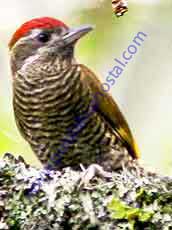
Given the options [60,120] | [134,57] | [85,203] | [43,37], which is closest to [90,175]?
[85,203]

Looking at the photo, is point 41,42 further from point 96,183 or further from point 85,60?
point 96,183

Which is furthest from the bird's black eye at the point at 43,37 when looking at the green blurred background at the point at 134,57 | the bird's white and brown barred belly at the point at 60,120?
the green blurred background at the point at 134,57

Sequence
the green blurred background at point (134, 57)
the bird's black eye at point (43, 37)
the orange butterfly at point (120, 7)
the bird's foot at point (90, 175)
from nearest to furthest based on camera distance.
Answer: the orange butterfly at point (120, 7), the bird's foot at point (90, 175), the bird's black eye at point (43, 37), the green blurred background at point (134, 57)

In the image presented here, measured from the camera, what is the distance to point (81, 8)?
341 centimetres

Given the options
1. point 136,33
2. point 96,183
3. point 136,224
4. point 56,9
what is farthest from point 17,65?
point 136,224

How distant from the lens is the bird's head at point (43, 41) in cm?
315

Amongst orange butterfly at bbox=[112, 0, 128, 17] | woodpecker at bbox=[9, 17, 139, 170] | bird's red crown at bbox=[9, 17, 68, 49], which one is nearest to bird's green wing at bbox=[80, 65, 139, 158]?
woodpecker at bbox=[9, 17, 139, 170]

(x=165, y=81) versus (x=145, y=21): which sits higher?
(x=145, y=21)

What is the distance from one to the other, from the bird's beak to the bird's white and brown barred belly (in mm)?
127

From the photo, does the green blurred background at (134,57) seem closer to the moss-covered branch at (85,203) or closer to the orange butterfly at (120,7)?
the moss-covered branch at (85,203)

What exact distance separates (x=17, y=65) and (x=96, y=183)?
95cm

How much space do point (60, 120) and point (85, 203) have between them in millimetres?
733

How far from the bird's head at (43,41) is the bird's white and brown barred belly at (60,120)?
A: 0.26ft

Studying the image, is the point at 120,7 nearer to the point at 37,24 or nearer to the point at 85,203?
the point at 85,203
